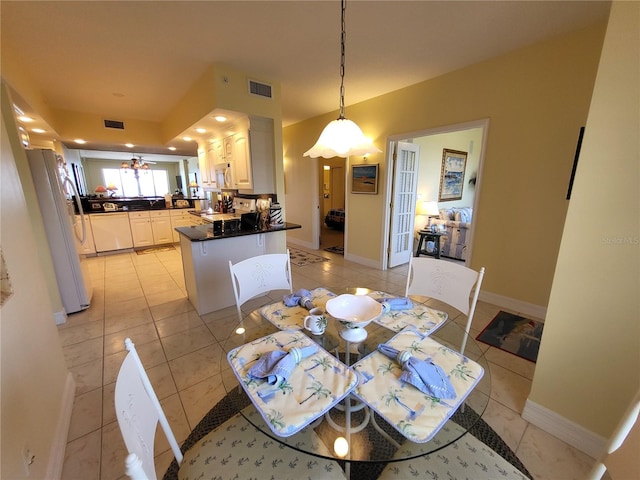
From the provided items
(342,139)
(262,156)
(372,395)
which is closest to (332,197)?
(262,156)

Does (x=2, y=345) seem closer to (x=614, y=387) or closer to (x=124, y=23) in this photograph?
(x=124, y=23)

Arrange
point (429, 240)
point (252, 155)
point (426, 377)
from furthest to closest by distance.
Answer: point (429, 240), point (252, 155), point (426, 377)

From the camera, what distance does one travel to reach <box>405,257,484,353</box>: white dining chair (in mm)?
1549

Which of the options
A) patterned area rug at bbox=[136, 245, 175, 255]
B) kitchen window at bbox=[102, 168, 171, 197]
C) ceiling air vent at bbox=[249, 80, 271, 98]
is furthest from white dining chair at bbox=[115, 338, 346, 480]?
kitchen window at bbox=[102, 168, 171, 197]

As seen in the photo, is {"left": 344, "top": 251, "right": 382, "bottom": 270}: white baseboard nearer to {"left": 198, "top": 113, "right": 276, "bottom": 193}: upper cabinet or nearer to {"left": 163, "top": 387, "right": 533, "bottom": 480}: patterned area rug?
{"left": 198, "top": 113, "right": 276, "bottom": 193}: upper cabinet

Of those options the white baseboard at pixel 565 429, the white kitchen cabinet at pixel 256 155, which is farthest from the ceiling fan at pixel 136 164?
the white baseboard at pixel 565 429

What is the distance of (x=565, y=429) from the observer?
142cm

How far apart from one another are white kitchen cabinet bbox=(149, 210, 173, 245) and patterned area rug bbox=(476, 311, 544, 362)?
5887 mm

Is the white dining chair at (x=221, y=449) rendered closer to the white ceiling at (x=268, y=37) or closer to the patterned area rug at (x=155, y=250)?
the white ceiling at (x=268, y=37)

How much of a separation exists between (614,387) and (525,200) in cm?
→ 193

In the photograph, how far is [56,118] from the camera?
4117mm

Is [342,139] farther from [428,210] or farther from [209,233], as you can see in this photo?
[428,210]

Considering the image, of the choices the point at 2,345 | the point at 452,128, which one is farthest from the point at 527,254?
the point at 2,345

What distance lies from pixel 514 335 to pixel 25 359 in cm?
338
